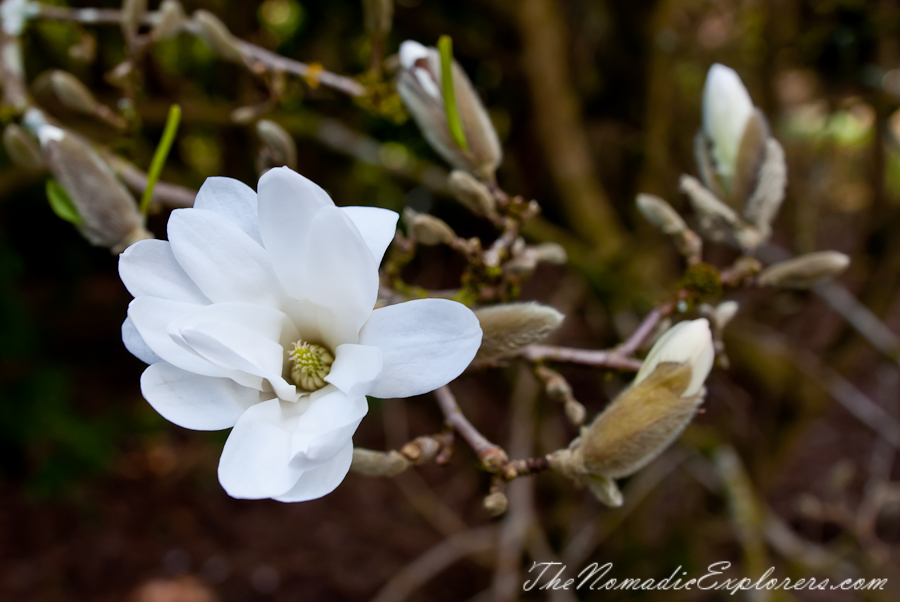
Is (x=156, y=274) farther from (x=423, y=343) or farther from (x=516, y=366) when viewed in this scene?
(x=516, y=366)

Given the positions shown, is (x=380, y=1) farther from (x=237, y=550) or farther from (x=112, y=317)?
(x=237, y=550)

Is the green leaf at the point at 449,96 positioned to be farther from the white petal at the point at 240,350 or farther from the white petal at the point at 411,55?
the white petal at the point at 240,350

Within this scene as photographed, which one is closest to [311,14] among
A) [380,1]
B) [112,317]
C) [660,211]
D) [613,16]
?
[613,16]

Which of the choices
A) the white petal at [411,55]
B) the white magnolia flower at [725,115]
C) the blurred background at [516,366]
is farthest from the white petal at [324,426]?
the blurred background at [516,366]

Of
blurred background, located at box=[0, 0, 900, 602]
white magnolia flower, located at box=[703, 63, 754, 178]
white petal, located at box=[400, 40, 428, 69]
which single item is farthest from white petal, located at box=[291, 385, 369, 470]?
blurred background, located at box=[0, 0, 900, 602]

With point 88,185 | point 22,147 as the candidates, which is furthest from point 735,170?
point 22,147
